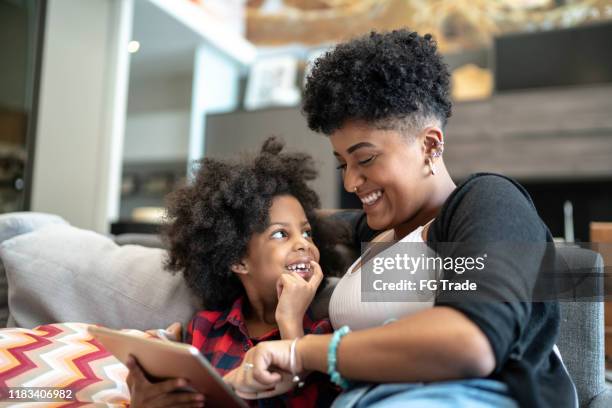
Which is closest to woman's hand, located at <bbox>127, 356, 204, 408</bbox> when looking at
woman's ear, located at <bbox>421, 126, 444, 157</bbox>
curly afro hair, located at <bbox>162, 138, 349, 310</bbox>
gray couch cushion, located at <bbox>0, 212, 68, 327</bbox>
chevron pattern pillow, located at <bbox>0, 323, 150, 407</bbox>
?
chevron pattern pillow, located at <bbox>0, 323, 150, 407</bbox>

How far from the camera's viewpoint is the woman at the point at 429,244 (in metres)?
0.74

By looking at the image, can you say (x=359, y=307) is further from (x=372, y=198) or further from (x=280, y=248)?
(x=280, y=248)

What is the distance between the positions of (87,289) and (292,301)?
648 millimetres

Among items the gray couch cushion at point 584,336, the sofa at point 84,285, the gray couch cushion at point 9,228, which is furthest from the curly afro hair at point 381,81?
the gray couch cushion at point 9,228

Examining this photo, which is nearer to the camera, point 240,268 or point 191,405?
point 191,405

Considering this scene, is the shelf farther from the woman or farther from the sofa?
the woman

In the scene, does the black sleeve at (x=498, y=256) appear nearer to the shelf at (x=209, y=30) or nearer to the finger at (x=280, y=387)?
the finger at (x=280, y=387)

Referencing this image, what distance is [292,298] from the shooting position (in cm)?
110

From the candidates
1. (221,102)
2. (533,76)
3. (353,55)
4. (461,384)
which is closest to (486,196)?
(461,384)

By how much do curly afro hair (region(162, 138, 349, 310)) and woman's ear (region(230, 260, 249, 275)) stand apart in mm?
11

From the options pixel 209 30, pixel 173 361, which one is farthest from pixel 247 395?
pixel 209 30

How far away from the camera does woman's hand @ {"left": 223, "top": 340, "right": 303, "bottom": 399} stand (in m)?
0.85

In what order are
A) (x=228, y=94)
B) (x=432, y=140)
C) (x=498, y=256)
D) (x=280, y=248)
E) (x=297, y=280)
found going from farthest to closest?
1. (x=228, y=94)
2. (x=280, y=248)
3. (x=297, y=280)
4. (x=432, y=140)
5. (x=498, y=256)

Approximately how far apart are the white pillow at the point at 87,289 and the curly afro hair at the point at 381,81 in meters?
0.65
